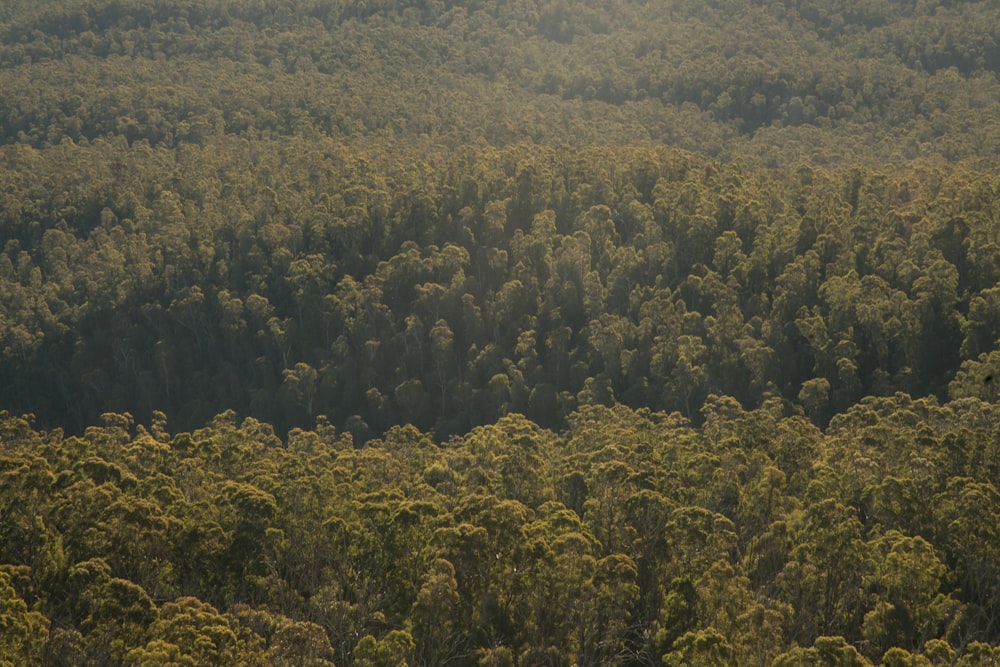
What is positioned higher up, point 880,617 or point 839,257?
point 880,617

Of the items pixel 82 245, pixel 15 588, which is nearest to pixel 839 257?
pixel 15 588

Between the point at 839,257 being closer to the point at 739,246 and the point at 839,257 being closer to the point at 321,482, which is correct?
the point at 739,246

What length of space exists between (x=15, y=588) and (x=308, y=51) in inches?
6548

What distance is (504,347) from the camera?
322 ft

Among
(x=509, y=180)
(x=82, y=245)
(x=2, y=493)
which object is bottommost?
(x=82, y=245)

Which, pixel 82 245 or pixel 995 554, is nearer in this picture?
pixel 995 554

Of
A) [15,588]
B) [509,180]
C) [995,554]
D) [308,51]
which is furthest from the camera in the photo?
[308,51]

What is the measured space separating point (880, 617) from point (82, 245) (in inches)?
3943

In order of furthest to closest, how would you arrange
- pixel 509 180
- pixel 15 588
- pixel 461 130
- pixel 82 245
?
1. pixel 461 130
2. pixel 82 245
3. pixel 509 180
4. pixel 15 588

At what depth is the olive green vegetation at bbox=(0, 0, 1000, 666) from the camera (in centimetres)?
4047

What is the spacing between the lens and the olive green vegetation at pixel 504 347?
40469mm

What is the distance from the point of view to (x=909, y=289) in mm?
85375

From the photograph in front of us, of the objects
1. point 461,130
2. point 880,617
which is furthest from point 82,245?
point 880,617

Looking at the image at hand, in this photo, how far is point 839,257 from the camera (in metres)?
89.5
